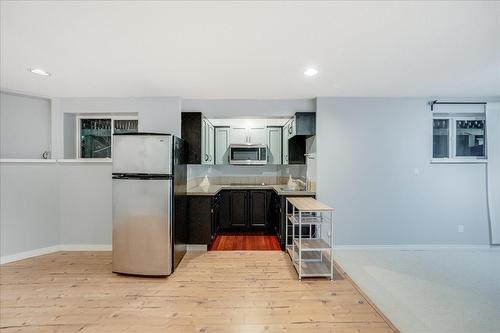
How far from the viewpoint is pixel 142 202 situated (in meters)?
2.95

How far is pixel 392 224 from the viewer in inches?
149

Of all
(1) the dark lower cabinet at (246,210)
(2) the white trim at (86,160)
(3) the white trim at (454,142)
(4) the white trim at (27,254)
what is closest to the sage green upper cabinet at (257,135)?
(1) the dark lower cabinet at (246,210)

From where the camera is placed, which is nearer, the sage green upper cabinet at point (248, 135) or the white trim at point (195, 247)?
the white trim at point (195, 247)

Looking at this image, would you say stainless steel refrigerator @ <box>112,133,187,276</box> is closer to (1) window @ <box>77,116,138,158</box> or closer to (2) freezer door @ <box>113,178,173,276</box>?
(2) freezer door @ <box>113,178,173,276</box>

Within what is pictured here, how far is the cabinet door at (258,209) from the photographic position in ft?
16.3

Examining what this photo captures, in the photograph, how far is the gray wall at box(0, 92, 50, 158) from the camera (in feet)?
11.6

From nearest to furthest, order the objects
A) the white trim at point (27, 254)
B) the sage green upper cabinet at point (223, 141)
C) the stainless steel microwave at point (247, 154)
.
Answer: the white trim at point (27, 254) < the stainless steel microwave at point (247, 154) < the sage green upper cabinet at point (223, 141)

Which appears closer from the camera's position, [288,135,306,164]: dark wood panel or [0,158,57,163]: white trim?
[0,158,57,163]: white trim

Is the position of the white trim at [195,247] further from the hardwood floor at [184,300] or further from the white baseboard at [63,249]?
the white baseboard at [63,249]

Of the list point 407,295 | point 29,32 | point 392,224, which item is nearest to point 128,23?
point 29,32

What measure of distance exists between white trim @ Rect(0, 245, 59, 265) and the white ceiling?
240cm

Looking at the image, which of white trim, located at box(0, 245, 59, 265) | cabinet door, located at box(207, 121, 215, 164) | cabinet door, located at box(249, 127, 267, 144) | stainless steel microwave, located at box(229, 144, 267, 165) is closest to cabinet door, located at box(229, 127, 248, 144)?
cabinet door, located at box(249, 127, 267, 144)

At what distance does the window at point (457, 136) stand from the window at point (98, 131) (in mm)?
4970

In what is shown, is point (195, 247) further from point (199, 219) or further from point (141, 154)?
point (141, 154)
